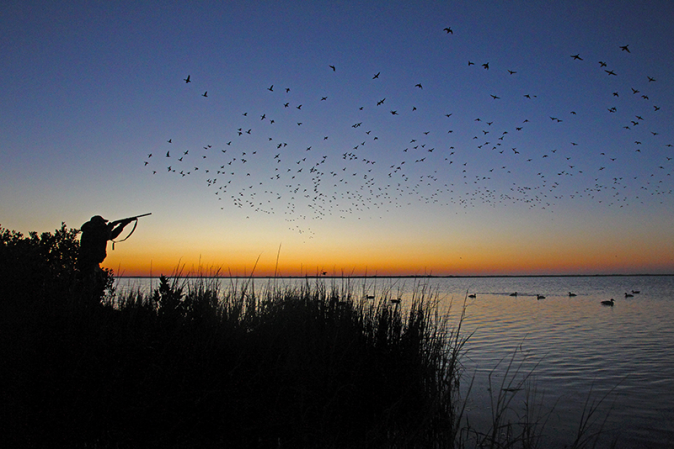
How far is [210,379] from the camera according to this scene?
5168 millimetres

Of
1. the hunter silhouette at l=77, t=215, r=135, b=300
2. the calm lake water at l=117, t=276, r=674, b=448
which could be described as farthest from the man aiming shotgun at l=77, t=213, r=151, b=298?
the calm lake water at l=117, t=276, r=674, b=448

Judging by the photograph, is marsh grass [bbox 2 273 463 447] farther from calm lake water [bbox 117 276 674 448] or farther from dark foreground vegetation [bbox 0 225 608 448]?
calm lake water [bbox 117 276 674 448]

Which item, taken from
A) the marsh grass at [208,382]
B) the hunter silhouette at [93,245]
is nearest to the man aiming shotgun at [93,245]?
the hunter silhouette at [93,245]

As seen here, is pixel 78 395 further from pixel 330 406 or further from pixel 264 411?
pixel 330 406

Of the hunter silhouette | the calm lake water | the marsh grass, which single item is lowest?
the calm lake water

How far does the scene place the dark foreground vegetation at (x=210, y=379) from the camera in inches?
183

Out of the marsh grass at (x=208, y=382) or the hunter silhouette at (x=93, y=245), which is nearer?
the marsh grass at (x=208, y=382)

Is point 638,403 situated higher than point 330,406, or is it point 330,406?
point 330,406

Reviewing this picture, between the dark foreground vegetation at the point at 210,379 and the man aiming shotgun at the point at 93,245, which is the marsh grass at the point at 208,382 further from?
the man aiming shotgun at the point at 93,245

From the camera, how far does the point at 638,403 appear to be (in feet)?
27.6

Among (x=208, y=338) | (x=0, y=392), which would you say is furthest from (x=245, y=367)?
(x=0, y=392)

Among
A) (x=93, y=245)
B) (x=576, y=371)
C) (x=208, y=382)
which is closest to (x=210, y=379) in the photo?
(x=208, y=382)

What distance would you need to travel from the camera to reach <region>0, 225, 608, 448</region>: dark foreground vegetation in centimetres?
466

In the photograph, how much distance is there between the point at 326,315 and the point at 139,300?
3.33 metres
